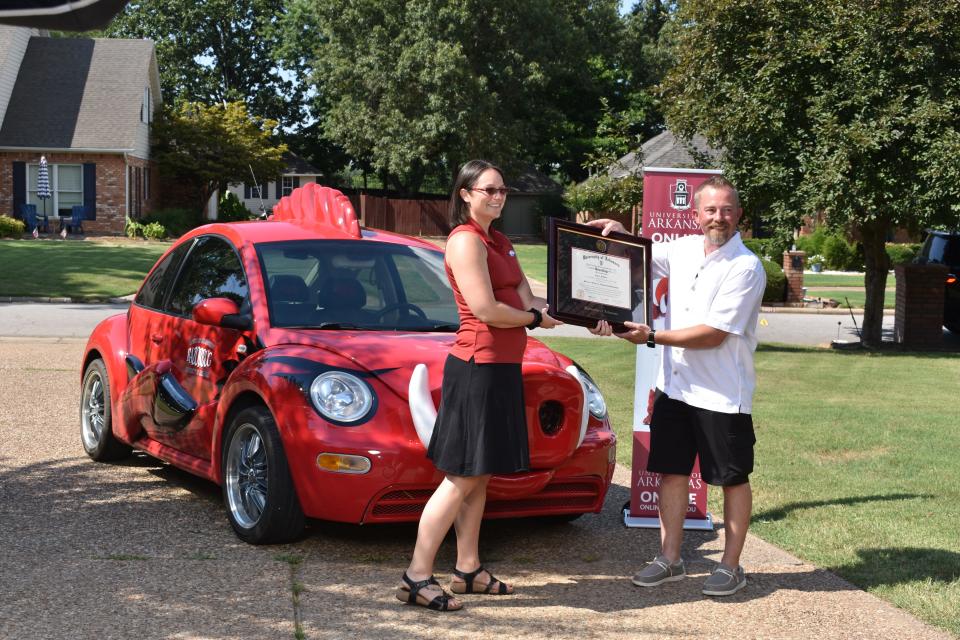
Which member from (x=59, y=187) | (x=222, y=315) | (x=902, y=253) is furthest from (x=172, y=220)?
(x=222, y=315)

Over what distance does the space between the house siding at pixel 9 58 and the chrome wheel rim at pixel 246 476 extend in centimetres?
3921

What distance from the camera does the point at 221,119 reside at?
46.0 metres

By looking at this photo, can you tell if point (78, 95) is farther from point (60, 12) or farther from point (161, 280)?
point (60, 12)

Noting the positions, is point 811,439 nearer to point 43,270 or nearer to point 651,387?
point 651,387

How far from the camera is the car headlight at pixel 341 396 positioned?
5602 millimetres

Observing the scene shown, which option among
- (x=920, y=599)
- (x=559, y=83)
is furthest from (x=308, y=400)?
(x=559, y=83)

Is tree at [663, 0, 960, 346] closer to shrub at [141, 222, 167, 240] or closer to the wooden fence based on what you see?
shrub at [141, 222, 167, 240]

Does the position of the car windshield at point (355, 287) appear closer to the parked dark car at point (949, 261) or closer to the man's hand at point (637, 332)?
the man's hand at point (637, 332)

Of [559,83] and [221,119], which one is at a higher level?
[559,83]

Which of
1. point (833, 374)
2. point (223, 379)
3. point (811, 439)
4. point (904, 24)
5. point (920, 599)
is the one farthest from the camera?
point (904, 24)

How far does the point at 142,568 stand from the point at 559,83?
195 ft

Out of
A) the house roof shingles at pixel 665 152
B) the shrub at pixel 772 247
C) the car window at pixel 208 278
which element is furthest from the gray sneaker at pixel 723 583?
the house roof shingles at pixel 665 152

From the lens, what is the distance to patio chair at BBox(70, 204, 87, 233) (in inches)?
1570

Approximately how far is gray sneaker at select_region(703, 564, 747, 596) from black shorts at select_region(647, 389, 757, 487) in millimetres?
406
